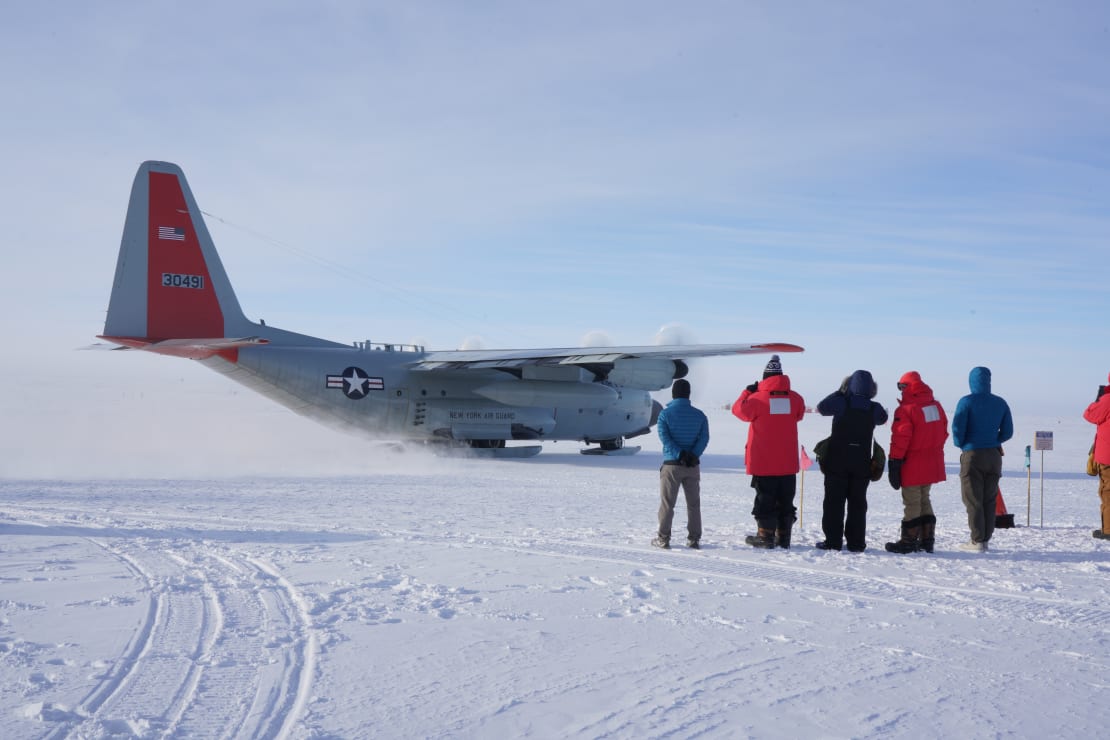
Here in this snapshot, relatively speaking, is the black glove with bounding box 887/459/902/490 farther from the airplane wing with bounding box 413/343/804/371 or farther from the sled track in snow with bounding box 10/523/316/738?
the airplane wing with bounding box 413/343/804/371

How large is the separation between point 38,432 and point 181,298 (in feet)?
29.1

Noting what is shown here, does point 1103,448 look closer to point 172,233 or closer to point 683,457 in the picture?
point 683,457

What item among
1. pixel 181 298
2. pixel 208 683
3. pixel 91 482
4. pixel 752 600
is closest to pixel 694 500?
pixel 752 600

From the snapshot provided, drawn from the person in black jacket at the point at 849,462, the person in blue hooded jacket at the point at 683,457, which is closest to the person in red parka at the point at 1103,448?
the person in black jacket at the point at 849,462

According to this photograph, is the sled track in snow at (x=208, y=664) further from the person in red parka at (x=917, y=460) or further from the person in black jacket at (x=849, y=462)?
Result: the person in red parka at (x=917, y=460)

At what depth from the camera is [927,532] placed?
341 inches

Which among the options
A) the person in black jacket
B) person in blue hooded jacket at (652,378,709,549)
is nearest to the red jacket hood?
the person in black jacket

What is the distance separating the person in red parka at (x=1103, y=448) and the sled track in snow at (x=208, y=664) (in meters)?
9.23

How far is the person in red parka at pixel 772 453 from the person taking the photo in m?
8.83

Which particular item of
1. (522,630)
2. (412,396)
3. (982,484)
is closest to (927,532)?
(982,484)

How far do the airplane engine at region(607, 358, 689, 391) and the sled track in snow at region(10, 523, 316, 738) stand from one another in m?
14.9

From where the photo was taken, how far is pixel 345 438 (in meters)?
24.6

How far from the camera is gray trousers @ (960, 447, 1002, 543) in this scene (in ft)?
28.8

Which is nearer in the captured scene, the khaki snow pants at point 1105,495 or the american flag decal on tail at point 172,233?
the khaki snow pants at point 1105,495
